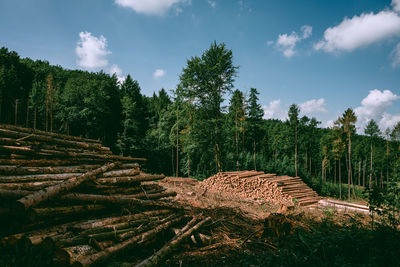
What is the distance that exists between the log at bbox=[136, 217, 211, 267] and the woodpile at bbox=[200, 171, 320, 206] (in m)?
8.01

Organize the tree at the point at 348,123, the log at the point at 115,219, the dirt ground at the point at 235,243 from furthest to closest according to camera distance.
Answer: the tree at the point at 348,123, the dirt ground at the point at 235,243, the log at the point at 115,219

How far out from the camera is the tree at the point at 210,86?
1808cm

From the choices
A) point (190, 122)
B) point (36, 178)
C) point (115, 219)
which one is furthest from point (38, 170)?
point (190, 122)

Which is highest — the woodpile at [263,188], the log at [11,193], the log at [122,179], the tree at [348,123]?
the tree at [348,123]

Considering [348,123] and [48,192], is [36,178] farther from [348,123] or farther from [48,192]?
[348,123]

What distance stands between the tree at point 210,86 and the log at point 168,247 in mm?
13101

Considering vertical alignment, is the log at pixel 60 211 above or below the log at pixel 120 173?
below

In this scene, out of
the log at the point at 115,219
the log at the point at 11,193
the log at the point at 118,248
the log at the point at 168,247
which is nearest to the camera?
the log at the point at 118,248

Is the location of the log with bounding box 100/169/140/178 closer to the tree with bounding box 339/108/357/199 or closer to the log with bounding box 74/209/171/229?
the log with bounding box 74/209/171/229

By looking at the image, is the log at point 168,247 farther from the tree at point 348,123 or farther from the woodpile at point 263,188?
the tree at point 348,123

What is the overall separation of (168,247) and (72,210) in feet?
6.84

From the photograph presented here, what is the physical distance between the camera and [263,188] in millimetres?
12648

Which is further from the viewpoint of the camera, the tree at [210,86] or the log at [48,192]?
the tree at [210,86]

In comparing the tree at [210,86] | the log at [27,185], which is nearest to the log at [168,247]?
the log at [27,185]
